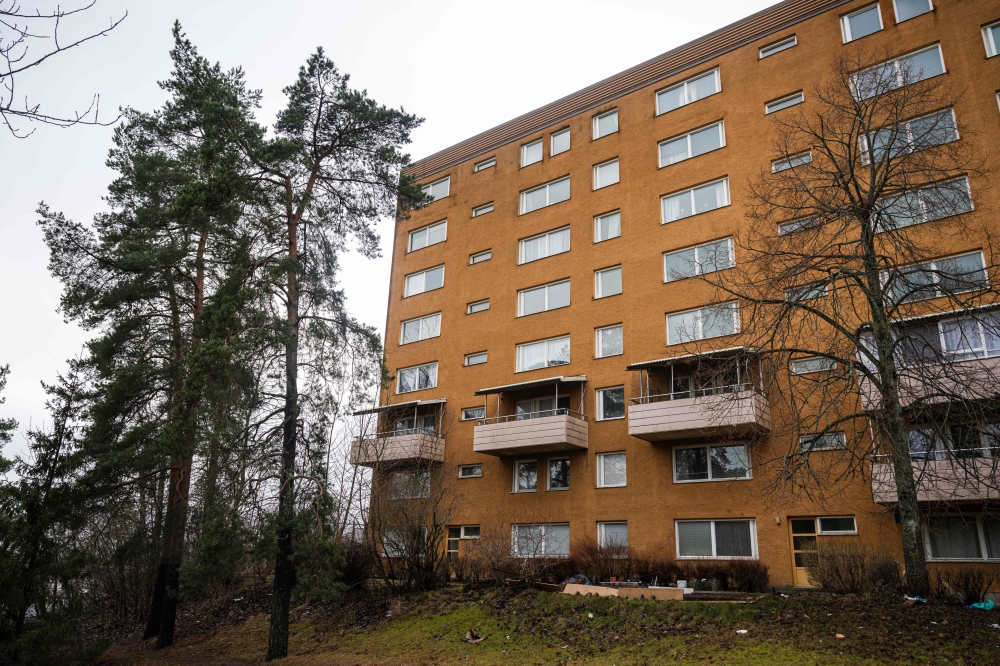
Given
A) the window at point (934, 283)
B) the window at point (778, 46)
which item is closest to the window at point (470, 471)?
the window at point (934, 283)

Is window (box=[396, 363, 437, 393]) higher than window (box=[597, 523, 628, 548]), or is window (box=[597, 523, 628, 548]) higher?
window (box=[396, 363, 437, 393])

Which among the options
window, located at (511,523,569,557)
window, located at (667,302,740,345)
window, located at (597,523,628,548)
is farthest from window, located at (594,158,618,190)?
window, located at (511,523,569,557)

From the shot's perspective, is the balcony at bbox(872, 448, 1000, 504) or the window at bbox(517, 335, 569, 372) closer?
the balcony at bbox(872, 448, 1000, 504)

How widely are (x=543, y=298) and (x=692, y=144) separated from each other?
832 centimetres

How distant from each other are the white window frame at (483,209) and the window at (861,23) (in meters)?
15.5

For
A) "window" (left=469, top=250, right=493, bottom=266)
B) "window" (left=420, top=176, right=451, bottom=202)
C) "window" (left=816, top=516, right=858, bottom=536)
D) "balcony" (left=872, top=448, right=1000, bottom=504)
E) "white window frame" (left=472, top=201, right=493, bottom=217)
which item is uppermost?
"window" (left=420, top=176, right=451, bottom=202)

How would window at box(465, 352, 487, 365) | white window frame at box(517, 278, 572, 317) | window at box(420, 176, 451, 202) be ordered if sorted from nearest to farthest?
white window frame at box(517, 278, 572, 317), window at box(465, 352, 487, 365), window at box(420, 176, 451, 202)

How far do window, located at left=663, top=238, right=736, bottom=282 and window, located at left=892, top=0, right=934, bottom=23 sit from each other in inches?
371

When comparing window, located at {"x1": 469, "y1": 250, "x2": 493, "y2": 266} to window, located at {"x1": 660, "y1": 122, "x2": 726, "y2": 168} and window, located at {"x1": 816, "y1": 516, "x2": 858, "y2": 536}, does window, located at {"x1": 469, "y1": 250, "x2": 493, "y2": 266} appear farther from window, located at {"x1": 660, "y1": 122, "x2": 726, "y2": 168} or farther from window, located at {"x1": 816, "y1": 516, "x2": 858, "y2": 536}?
window, located at {"x1": 816, "y1": 516, "x2": 858, "y2": 536}

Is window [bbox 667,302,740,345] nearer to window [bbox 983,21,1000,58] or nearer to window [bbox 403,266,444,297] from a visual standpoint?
window [bbox 983,21,1000,58]

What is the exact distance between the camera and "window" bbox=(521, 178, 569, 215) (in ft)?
97.0

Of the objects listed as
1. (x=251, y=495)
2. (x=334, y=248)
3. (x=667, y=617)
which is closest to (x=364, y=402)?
(x=251, y=495)

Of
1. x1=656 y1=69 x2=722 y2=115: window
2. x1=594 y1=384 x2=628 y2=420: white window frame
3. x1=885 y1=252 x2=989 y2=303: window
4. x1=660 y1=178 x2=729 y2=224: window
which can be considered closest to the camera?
x1=885 y1=252 x2=989 y2=303: window

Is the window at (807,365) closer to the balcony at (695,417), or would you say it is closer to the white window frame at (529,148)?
the balcony at (695,417)
